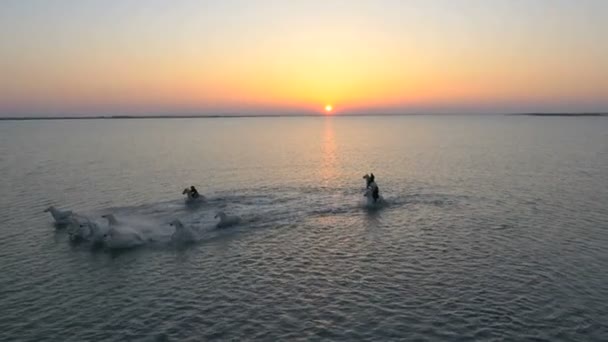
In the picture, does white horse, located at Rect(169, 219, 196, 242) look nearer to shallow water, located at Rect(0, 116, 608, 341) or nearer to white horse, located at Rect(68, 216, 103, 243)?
shallow water, located at Rect(0, 116, 608, 341)

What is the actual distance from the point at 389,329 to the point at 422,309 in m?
3.02

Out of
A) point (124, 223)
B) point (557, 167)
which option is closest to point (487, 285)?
point (124, 223)

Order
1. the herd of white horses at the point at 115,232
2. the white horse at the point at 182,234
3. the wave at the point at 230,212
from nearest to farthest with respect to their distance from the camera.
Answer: the herd of white horses at the point at 115,232
the white horse at the point at 182,234
the wave at the point at 230,212

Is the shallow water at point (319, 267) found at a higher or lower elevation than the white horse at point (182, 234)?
lower

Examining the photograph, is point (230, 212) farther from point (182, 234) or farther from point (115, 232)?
point (115, 232)

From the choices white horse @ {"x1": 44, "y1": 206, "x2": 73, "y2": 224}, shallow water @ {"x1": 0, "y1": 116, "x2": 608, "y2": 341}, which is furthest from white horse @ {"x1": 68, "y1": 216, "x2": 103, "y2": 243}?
white horse @ {"x1": 44, "y1": 206, "x2": 73, "y2": 224}

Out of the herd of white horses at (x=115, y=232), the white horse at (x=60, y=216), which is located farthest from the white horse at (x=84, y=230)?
the white horse at (x=60, y=216)

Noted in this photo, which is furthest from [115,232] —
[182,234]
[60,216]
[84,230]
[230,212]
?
[230,212]

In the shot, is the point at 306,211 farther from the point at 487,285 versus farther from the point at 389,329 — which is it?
the point at 389,329

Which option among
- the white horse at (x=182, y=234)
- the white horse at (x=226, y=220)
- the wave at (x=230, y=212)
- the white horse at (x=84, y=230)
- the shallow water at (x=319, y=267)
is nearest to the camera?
the shallow water at (x=319, y=267)

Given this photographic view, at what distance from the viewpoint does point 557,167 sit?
3194 inches

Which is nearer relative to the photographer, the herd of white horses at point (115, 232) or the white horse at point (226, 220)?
the herd of white horses at point (115, 232)

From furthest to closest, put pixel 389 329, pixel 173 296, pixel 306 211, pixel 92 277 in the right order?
pixel 306 211, pixel 92 277, pixel 173 296, pixel 389 329

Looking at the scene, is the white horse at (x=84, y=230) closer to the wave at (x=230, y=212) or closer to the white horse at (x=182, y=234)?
the wave at (x=230, y=212)
